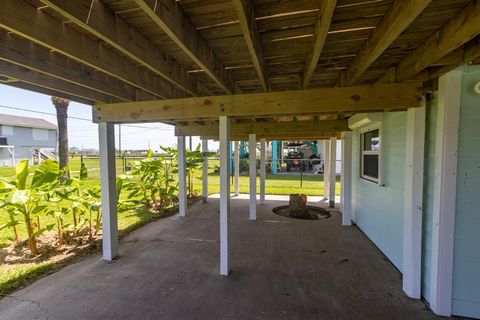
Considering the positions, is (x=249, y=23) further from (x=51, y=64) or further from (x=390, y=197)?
(x=390, y=197)

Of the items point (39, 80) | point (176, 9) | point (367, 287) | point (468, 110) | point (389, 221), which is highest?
point (176, 9)

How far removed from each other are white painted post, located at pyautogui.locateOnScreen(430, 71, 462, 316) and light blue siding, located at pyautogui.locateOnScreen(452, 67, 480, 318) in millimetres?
58

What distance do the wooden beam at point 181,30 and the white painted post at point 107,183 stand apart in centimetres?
199

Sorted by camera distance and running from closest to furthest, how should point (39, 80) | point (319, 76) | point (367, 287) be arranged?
point (39, 80)
point (367, 287)
point (319, 76)

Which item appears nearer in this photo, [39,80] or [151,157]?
[39,80]

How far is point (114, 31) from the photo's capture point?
157 centimetres

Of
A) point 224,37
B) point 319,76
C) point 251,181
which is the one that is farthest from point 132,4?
point 251,181

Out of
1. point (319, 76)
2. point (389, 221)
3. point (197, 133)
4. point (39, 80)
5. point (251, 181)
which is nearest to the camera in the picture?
point (39, 80)

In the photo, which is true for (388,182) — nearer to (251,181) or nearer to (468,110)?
(468,110)

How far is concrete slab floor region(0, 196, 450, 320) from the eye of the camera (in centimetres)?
225

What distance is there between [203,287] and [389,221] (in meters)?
2.77

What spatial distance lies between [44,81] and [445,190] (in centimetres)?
420

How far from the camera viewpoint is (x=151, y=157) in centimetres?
610

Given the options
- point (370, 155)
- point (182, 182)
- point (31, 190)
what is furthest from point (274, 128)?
point (31, 190)
